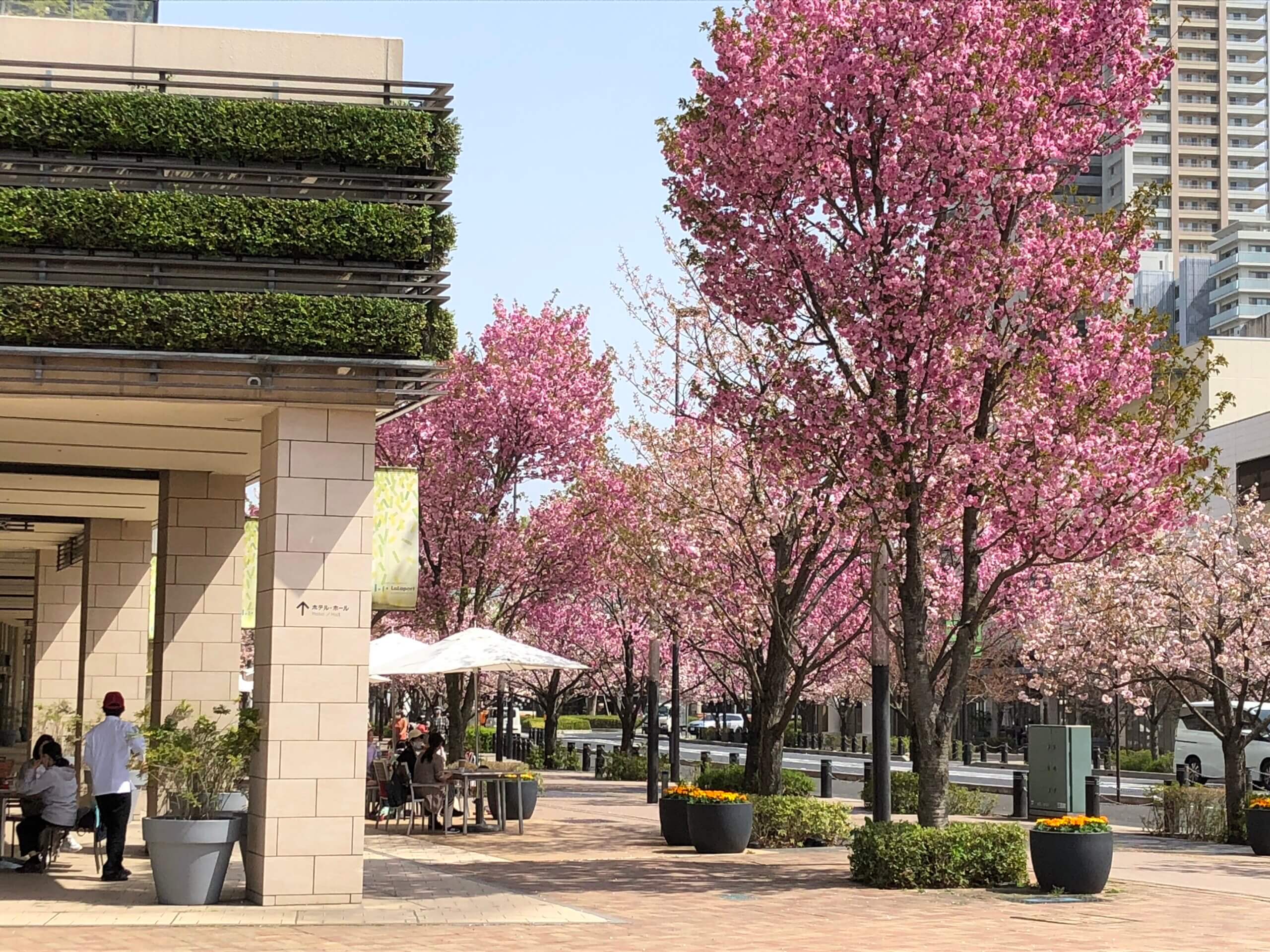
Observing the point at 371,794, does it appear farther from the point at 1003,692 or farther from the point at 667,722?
the point at 667,722

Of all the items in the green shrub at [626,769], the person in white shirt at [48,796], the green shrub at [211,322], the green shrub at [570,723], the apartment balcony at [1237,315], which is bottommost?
the green shrub at [570,723]

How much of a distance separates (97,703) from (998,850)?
1326 centimetres

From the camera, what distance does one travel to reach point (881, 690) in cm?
1772

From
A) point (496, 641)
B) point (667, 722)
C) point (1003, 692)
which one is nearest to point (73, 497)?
point (496, 641)

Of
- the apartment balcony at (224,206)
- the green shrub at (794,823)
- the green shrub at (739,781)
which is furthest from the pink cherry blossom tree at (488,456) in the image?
the apartment balcony at (224,206)

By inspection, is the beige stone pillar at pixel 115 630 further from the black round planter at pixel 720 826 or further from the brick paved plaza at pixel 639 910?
the black round planter at pixel 720 826

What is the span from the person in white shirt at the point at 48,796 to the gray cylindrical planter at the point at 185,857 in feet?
9.01

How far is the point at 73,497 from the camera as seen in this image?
21.4 meters

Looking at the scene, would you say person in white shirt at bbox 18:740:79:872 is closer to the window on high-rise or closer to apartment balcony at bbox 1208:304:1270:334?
the window on high-rise

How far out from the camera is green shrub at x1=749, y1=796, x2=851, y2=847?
802 inches

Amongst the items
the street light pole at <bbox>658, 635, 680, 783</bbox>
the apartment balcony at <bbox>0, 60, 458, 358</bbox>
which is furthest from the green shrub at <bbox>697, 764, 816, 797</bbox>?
the apartment balcony at <bbox>0, 60, 458, 358</bbox>

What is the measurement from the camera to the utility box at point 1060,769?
28.4 metres

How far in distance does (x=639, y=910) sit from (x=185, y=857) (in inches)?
155

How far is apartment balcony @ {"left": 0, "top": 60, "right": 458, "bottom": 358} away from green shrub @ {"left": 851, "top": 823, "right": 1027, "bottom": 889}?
266 inches
